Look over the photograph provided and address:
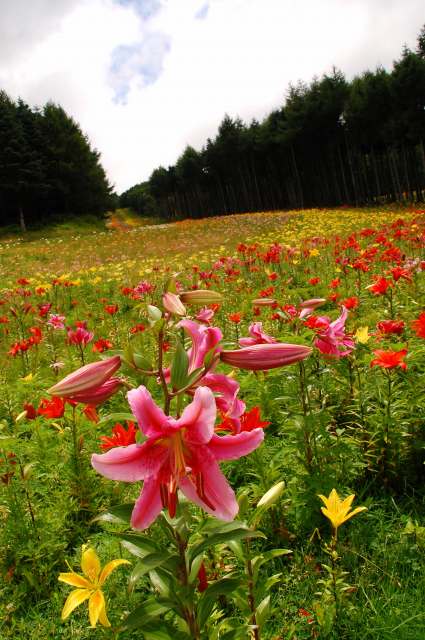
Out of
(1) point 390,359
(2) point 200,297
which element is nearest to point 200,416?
A: (2) point 200,297

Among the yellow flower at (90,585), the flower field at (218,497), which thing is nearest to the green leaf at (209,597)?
the flower field at (218,497)

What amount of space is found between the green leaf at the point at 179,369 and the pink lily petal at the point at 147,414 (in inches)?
3.0

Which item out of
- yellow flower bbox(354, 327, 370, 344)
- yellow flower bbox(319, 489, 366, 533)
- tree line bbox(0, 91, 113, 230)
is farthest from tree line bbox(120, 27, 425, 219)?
yellow flower bbox(319, 489, 366, 533)

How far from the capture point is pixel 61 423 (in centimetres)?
228

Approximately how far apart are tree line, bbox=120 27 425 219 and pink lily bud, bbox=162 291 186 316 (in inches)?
962

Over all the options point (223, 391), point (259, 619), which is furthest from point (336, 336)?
Result: point (259, 619)

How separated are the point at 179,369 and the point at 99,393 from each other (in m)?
0.17

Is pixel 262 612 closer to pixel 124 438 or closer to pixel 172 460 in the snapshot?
pixel 124 438

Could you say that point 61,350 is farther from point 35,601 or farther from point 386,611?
point 386,611

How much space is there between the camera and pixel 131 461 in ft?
2.13

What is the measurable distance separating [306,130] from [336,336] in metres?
29.1

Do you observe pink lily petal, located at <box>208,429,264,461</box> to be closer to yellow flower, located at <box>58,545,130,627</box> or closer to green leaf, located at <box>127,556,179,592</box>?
green leaf, located at <box>127,556,179,592</box>

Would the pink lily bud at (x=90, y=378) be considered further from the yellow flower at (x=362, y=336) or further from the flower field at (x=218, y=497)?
the yellow flower at (x=362, y=336)

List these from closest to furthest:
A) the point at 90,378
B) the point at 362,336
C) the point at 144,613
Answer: the point at 90,378 → the point at 144,613 → the point at 362,336
